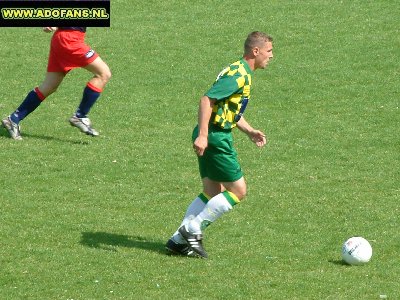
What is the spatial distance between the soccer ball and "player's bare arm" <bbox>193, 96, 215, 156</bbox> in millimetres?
1632

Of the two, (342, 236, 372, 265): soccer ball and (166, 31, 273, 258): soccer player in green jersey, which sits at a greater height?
(166, 31, 273, 258): soccer player in green jersey

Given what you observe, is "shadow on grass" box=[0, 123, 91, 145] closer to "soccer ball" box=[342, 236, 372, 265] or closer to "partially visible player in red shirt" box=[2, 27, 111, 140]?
"partially visible player in red shirt" box=[2, 27, 111, 140]

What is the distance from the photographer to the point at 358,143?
1385cm

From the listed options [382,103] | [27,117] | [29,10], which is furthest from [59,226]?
[29,10]

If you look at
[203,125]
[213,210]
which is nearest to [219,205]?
[213,210]

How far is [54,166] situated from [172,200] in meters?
1.82

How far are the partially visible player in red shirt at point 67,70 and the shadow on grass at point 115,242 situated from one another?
3.63m

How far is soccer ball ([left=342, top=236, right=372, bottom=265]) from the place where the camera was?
31.1ft

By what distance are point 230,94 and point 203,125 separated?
414mm

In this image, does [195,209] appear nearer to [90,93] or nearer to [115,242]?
[115,242]

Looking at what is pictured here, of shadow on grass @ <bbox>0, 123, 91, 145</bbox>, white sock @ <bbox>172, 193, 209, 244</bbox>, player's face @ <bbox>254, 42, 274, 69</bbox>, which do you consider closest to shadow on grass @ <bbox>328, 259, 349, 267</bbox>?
white sock @ <bbox>172, 193, 209, 244</bbox>

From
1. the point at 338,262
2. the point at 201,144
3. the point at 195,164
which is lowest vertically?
the point at 338,262

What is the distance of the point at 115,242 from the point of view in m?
10.1

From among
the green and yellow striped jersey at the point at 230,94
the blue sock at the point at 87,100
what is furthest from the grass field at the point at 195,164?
the green and yellow striped jersey at the point at 230,94
